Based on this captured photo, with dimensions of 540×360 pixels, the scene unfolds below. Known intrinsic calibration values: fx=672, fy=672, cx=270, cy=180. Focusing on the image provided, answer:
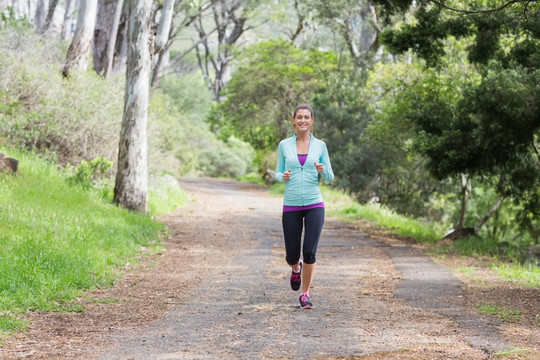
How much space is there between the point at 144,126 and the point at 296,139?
7.49 meters

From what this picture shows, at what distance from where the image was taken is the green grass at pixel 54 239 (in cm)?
672

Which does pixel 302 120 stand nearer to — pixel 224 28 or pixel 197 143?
pixel 197 143

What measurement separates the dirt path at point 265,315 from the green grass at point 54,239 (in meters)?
0.29

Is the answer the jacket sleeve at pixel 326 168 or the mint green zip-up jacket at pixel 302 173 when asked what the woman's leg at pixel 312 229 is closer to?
the mint green zip-up jacket at pixel 302 173

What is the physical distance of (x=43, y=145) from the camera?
15.2 meters

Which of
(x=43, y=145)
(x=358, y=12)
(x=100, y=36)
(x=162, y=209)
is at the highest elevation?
(x=358, y=12)

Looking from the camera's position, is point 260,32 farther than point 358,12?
Yes

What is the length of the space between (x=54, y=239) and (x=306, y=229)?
363 cm

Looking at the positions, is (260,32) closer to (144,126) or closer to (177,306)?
(144,126)

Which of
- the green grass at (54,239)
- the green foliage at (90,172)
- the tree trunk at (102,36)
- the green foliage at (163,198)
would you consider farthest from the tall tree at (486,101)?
the tree trunk at (102,36)

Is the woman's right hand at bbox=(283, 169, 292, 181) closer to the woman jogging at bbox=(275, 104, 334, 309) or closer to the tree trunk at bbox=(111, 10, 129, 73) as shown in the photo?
the woman jogging at bbox=(275, 104, 334, 309)

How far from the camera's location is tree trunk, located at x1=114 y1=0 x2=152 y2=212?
44.5 feet

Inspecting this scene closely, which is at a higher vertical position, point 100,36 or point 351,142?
point 100,36

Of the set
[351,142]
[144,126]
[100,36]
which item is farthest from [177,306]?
[351,142]
